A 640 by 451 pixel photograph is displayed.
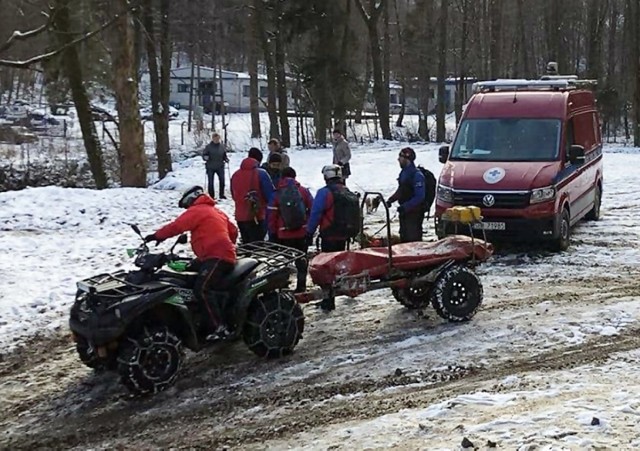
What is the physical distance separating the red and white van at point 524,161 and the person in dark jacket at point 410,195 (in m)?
0.84

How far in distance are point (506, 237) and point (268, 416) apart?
650cm

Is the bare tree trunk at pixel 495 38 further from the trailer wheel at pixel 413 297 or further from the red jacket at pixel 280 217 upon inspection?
the trailer wheel at pixel 413 297

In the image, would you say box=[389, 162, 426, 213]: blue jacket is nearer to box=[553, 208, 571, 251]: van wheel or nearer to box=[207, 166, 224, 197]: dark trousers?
box=[553, 208, 571, 251]: van wheel

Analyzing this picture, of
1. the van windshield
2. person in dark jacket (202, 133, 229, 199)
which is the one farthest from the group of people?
person in dark jacket (202, 133, 229, 199)

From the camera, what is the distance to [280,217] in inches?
395

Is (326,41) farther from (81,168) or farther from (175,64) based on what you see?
(175,64)

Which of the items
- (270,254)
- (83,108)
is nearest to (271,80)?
(83,108)

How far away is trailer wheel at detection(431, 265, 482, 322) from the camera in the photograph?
8758 mm

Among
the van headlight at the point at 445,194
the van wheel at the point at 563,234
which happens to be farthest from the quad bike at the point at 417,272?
the van wheel at the point at 563,234

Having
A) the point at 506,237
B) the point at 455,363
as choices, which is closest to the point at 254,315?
the point at 455,363

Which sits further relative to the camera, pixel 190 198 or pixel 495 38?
pixel 495 38

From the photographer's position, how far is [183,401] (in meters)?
6.91

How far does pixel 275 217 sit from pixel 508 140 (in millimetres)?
4693

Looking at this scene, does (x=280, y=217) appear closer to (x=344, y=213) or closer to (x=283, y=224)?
(x=283, y=224)
